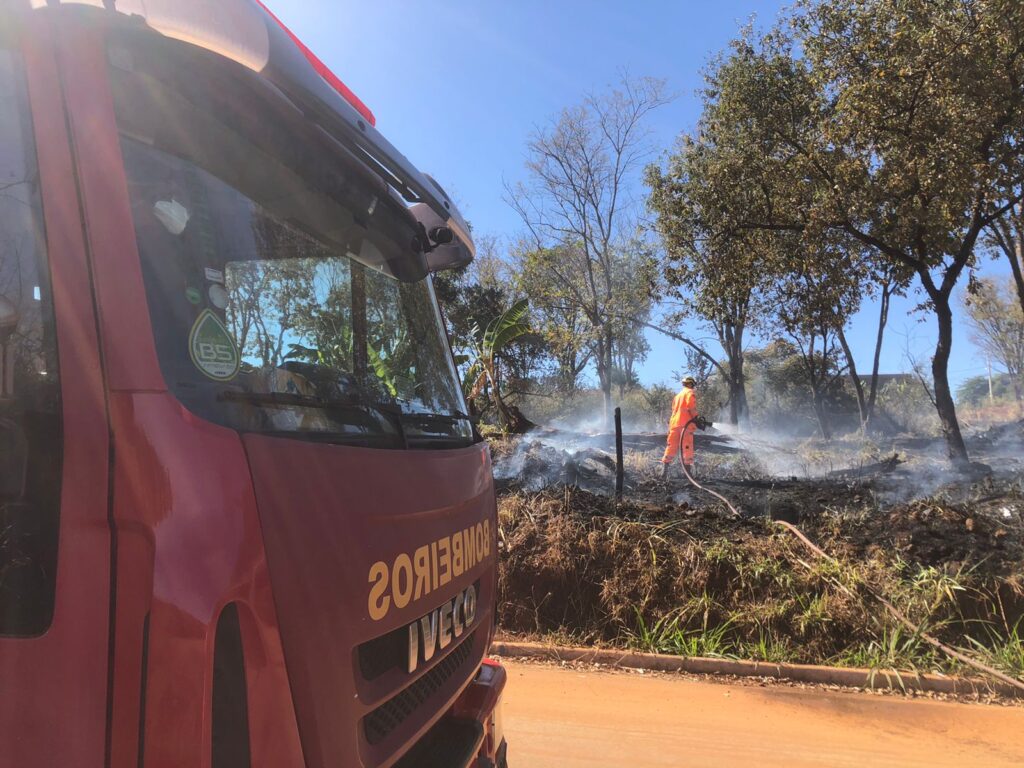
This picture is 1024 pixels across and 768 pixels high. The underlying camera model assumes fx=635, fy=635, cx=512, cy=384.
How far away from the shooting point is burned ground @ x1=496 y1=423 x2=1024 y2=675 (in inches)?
189

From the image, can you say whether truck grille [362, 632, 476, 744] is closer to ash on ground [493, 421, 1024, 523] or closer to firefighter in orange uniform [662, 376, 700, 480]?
ash on ground [493, 421, 1024, 523]

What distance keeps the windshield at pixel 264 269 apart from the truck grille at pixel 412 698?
2.08ft

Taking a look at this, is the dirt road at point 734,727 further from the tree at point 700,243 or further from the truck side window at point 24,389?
the tree at point 700,243

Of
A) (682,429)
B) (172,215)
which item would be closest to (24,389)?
(172,215)

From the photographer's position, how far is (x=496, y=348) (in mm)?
11625

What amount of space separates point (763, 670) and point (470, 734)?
11.6ft

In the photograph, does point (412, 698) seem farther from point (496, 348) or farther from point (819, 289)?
point (819, 289)

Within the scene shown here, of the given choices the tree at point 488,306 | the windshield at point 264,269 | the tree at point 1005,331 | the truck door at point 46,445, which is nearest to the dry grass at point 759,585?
the windshield at point 264,269

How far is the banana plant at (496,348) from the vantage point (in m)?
11.1

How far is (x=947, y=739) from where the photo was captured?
150 inches

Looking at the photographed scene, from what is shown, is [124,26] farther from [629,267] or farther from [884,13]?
[629,267]

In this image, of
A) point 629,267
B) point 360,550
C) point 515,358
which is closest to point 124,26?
point 360,550

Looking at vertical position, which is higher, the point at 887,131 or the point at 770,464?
the point at 887,131

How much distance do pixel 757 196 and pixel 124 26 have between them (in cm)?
1183
